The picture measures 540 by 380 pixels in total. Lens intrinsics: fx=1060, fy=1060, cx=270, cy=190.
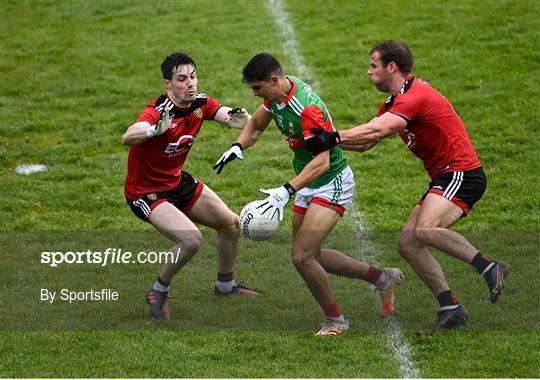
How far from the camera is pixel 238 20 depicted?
1977 cm

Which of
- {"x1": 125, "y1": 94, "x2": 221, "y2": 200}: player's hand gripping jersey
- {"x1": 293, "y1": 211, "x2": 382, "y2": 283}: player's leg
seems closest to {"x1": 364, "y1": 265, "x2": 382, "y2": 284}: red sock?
{"x1": 293, "y1": 211, "x2": 382, "y2": 283}: player's leg

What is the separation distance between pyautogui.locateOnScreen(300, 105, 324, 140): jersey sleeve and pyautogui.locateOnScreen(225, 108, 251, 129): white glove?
1.31m

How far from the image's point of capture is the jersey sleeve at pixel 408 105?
30.0 feet

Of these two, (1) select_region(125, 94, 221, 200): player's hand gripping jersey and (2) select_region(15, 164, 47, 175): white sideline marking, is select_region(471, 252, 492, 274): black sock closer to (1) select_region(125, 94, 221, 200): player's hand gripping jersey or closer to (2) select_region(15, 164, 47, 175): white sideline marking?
(1) select_region(125, 94, 221, 200): player's hand gripping jersey

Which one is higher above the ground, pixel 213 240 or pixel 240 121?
pixel 240 121

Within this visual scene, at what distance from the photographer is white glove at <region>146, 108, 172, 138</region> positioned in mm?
9422

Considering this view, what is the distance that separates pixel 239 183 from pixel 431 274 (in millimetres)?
5037

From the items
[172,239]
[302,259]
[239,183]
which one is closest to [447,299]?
[302,259]

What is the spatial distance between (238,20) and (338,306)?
35.6ft

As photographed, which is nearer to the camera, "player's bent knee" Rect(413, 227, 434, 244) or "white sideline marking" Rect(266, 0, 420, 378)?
"white sideline marking" Rect(266, 0, 420, 378)

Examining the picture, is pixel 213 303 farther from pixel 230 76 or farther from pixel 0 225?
pixel 230 76

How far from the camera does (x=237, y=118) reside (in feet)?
33.6

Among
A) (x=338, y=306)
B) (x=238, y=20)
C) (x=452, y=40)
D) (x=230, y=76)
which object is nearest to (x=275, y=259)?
(x=338, y=306)

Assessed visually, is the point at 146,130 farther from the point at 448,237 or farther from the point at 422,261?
the point at 448,237
